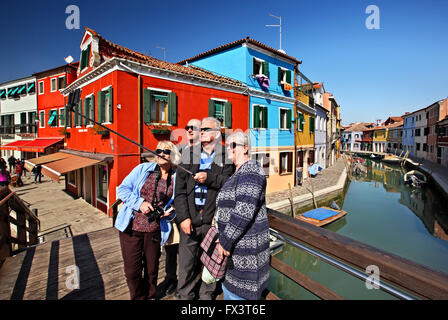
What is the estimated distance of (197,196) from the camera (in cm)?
229

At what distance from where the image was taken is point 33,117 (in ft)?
64.6

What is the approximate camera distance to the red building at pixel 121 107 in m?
8.44

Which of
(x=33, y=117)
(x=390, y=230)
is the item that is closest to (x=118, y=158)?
(x=390, y=230)

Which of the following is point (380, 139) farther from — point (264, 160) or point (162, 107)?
point (162, 107)

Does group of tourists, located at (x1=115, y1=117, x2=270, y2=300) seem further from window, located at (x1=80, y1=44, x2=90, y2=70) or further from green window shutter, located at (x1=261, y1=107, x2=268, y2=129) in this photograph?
green window shutter, located at (x1=261, y1=107, x2=268, y2=129)

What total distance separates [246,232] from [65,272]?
3299 mm

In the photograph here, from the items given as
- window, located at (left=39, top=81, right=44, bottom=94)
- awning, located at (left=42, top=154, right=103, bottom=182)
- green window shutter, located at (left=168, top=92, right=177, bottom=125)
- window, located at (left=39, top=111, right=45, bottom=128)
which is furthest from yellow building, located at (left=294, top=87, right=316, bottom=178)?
window, located at (left=39, top=81, right=44, bottom=94)

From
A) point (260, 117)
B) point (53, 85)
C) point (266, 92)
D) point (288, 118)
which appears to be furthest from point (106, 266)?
point (53, 85)

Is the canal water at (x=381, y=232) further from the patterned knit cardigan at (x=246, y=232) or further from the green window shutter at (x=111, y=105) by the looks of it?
the green window shutter at (x=111, y=105)

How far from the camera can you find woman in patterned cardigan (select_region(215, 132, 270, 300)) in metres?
1.52

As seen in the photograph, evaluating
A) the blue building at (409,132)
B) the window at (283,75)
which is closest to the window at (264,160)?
the window at (283,75)
